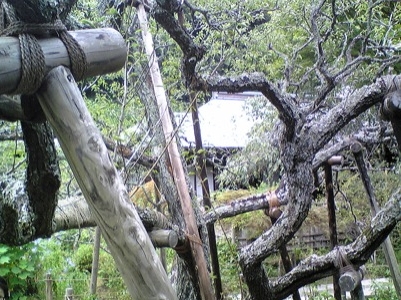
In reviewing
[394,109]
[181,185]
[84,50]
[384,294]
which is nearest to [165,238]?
[181,185]

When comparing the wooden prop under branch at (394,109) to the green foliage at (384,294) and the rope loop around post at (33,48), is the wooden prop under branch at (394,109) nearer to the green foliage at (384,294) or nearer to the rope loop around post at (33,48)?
the rope loop around post at (33,48)

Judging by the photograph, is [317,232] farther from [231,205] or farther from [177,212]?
[177,212]

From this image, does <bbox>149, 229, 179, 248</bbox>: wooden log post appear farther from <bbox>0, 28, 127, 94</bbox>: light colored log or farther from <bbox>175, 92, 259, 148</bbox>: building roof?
<bbox>175, 92, 259, 148</bbox>: building roof

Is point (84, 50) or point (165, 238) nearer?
point (84, 50)

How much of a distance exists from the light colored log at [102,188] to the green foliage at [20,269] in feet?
11.8

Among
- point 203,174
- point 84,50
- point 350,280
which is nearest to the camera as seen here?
point 84,50

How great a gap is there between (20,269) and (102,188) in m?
4.11

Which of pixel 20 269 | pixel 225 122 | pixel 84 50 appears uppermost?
pixel 225 122

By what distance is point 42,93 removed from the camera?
1338mm

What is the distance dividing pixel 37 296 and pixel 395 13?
16.7 ft

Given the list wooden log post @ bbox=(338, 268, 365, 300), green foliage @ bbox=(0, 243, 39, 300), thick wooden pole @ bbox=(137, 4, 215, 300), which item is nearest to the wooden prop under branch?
wooden log post @ bbox=(338, 268, 365, 300)

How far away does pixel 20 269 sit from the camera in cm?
498

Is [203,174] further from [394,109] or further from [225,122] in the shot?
[225,122]

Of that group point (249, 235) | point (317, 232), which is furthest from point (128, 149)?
point (317, 232)
